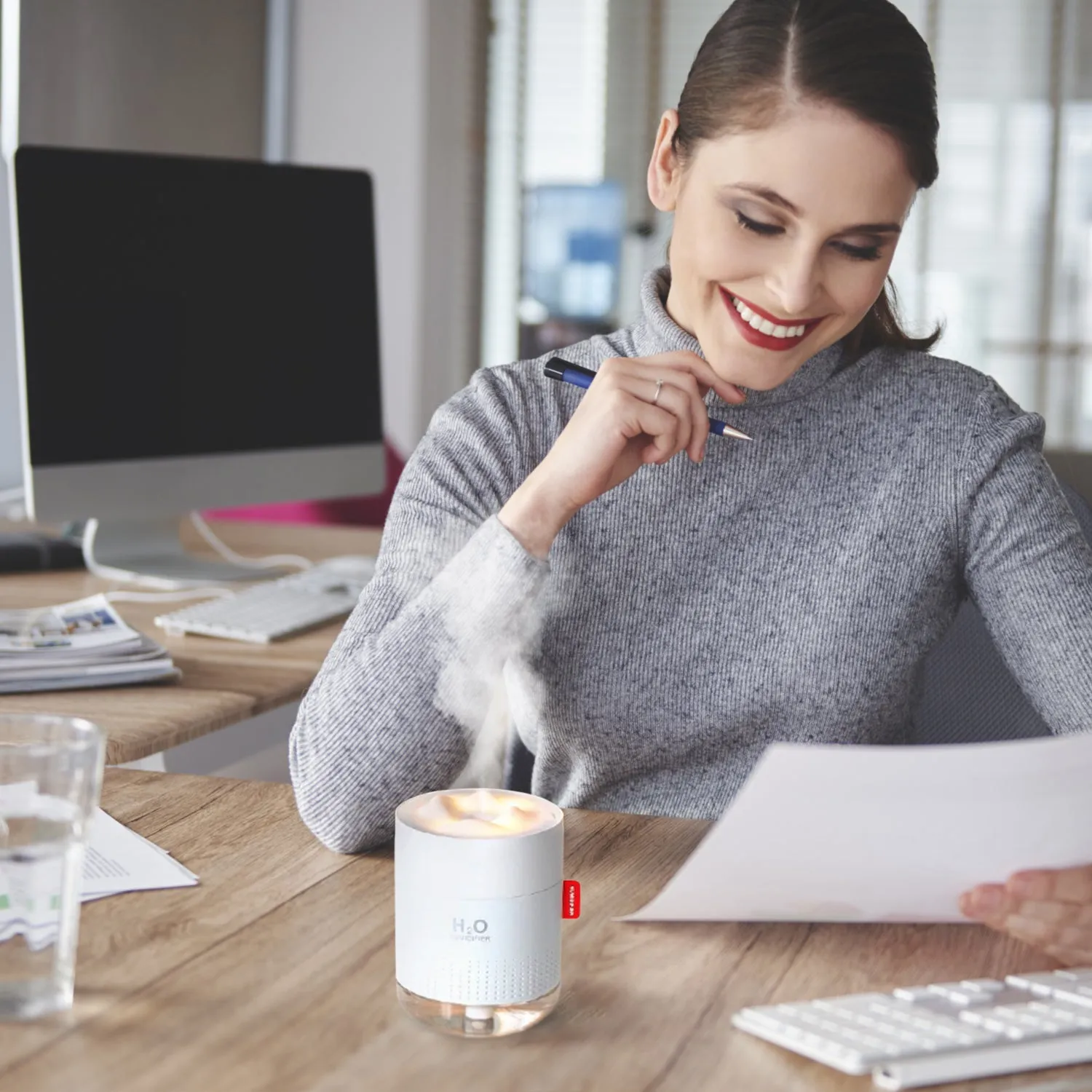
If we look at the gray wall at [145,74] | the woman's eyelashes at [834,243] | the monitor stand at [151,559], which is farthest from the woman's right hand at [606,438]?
the gray wall at [145,74]

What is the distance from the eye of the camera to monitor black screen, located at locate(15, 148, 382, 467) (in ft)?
5.93

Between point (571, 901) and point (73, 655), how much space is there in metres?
0.75

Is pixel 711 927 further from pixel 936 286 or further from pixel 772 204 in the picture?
pixel 936 286

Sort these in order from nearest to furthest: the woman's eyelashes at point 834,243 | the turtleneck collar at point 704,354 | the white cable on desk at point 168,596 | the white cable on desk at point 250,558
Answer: the woman's eyelashes at point 834,243, the turtleneck collar at point 704,354, the white cable on desk at point 168,596, the white cable on desk at point 250,558

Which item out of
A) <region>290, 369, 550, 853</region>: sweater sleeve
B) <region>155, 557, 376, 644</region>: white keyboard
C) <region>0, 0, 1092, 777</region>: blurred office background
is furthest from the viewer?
<region>0, 0, 1092, 777</region>: blurred office background

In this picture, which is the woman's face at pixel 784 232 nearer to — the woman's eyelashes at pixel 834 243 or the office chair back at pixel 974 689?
the woman's eyelashes at pixel 834 243

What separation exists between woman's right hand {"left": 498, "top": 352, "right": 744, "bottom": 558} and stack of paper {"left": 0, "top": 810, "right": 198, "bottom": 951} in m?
0.34

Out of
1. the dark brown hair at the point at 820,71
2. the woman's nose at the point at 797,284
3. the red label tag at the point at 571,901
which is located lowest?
the red label tag at the point at 571,901

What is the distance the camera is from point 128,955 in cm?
79

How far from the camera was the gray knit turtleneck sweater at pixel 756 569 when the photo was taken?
122 cm

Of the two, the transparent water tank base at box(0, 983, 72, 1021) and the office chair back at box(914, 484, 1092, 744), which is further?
the office chair back at box(914, 484, 1092, 744)

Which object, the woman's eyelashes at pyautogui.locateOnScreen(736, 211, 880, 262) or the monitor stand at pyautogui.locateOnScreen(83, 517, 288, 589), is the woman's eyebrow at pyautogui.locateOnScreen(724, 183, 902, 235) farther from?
the monitor stand at pyautogui.locateOnScreen(83, 517, 288, 589)

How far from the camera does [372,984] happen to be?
2.47ft

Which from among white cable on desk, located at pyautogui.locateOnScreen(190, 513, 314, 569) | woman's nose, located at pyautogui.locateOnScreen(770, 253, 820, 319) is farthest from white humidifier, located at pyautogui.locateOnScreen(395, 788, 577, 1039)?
white cable on desk, located at pyautogui.locateOnScreen(190, 513, 314, 569)
